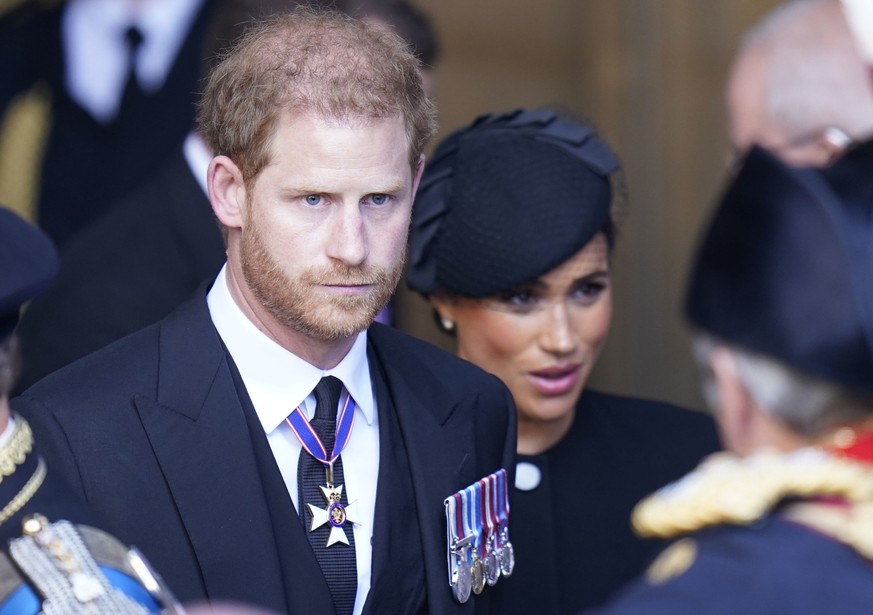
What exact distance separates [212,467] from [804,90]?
4.27 feet

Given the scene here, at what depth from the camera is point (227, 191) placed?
2639 millimetres

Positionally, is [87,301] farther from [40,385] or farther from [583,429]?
[583,429]

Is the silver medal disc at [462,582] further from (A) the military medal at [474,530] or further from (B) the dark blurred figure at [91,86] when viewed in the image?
(B) the dark blurred figure at [91,86]

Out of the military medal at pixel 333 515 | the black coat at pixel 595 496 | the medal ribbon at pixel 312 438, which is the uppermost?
the medal ribbon at pixel 312 438

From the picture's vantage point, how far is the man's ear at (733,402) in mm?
1825

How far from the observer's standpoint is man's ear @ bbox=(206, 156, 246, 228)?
2611 millimetres

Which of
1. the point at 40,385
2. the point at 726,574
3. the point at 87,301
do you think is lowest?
the point at 87,301

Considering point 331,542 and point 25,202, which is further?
point 25,202

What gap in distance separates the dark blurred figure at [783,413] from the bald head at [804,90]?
2.78 ft

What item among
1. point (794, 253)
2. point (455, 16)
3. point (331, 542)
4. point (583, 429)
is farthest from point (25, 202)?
point (794, 253)

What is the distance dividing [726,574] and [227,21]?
2371mm

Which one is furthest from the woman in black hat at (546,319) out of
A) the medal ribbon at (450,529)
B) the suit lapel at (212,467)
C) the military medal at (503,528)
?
the suit lapel at (212,467)

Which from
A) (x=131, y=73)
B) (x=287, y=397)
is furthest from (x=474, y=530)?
(x=131, y=73)

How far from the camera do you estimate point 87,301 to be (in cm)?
343
